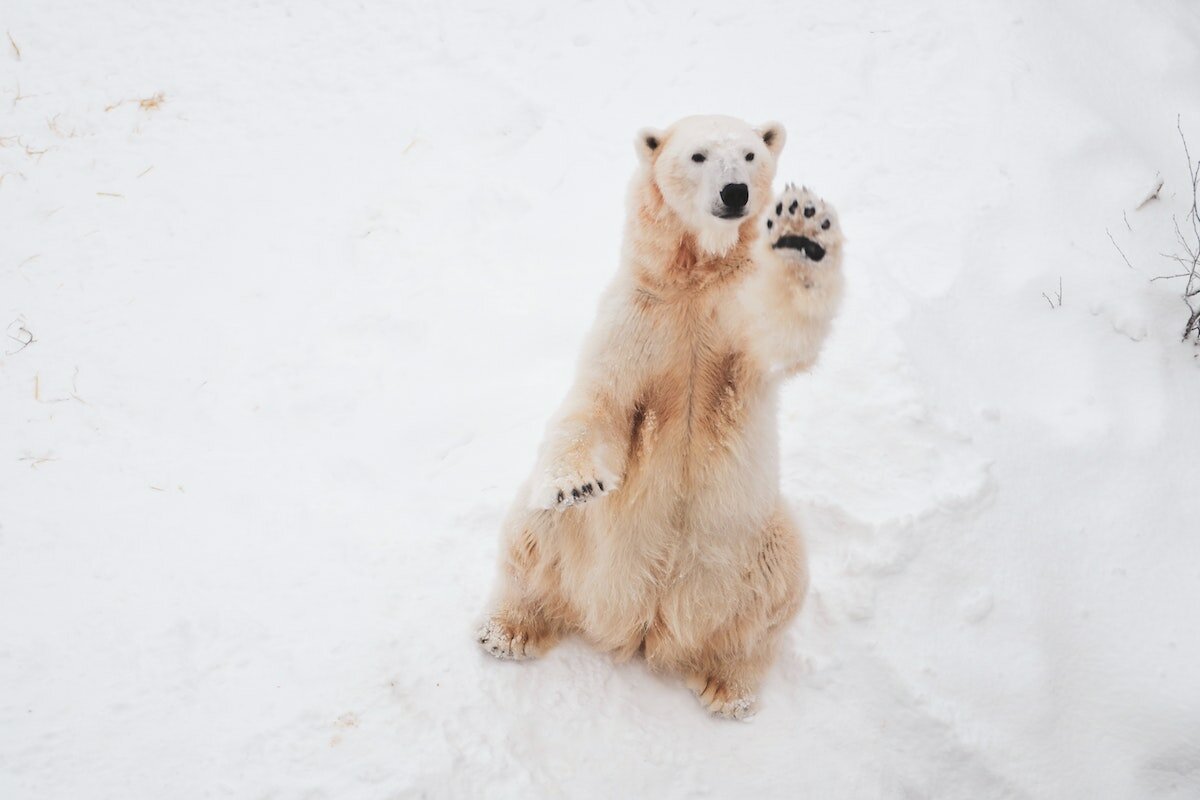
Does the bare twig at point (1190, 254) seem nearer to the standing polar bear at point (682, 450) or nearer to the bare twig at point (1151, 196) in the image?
the bare twig at point (1151, 196)

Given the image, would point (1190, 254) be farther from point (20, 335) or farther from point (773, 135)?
point (20, 335)

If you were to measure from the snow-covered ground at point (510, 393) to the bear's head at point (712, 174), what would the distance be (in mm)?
1514

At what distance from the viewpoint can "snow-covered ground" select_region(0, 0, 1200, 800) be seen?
10.6 ft

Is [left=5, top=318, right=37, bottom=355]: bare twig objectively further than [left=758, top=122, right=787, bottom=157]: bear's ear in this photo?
Yes

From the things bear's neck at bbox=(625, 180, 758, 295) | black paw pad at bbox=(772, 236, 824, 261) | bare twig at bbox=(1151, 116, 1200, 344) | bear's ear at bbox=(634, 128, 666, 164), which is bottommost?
bare twig at bbox=(1151, 116, 1200, 344)

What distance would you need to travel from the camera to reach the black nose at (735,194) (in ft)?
8.93

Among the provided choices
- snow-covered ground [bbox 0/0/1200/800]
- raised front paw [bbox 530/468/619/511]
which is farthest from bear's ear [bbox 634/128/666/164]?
snow-covered ground [bbox 0/0/1200/800]

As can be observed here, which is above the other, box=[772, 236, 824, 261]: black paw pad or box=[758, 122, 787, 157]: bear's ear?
box=[758, 122, 787, 157]: bear's ear

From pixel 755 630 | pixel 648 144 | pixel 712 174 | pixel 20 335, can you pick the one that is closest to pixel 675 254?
pixel 712 174

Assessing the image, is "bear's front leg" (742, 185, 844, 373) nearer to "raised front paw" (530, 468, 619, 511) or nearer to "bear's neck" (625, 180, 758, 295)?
"bear's neck" (625, 180, 758, 295)

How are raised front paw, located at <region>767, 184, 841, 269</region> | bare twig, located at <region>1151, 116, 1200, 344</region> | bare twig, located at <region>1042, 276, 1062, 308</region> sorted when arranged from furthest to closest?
bare twig, located at <region>1042, 276, 1062, 308</region>
bare twig, located at <region>1151, 116, 1200, 344</region>
raised front paw, located at <region>767, 184, 841, 269</region>

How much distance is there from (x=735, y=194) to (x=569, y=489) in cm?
104

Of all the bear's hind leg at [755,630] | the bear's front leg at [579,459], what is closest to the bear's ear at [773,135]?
the bear's front leg at [579,459]

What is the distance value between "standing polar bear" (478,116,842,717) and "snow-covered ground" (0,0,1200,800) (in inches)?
11.5
